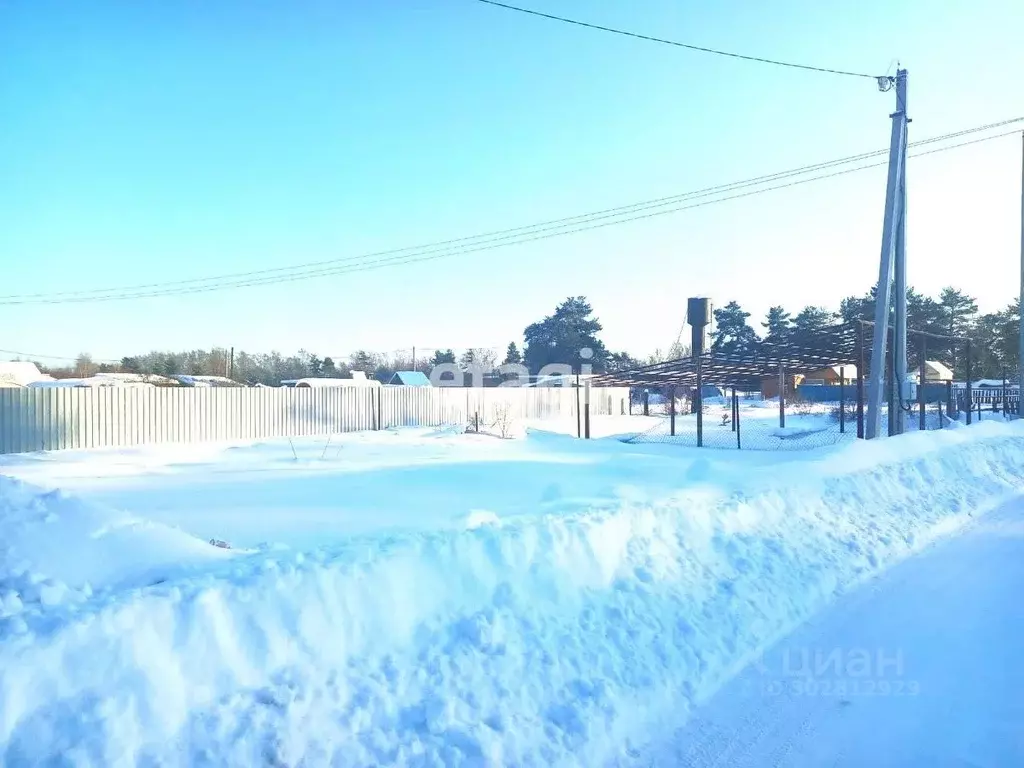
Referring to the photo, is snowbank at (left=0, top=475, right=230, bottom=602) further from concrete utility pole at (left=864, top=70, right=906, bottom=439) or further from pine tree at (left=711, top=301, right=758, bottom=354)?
pine tree at (left=711, top=301, right=758, bottom=354)

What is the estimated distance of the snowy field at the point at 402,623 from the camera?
302 centimetres

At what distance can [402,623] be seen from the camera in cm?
407

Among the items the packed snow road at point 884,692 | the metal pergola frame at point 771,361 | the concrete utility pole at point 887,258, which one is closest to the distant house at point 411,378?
the metal pergola frame at point 771,361

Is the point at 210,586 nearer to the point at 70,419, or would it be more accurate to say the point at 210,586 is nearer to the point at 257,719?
the point at 257,719

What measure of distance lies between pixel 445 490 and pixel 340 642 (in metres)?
6.85

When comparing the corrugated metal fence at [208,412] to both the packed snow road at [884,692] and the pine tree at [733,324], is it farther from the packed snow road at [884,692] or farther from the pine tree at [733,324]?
the pine tree at [733,324]

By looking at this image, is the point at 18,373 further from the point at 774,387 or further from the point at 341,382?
the point at 774,387

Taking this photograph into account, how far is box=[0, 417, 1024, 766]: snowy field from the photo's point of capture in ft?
9.92

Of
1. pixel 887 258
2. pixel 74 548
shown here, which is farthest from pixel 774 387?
pixel 74 548

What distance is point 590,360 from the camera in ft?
199

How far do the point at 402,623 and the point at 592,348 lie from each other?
5760 centimetres

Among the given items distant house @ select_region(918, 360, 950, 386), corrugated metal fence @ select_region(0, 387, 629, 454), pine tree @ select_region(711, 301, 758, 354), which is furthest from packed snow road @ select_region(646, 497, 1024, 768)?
pine tree @ select_region(711, 301, 758, 354)

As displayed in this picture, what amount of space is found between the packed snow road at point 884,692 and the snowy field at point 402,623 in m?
0.21

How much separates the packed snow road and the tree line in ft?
127
